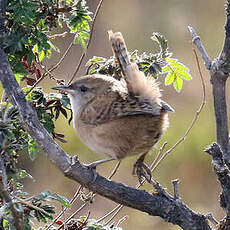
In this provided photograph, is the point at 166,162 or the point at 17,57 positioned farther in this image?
the point at 166,162

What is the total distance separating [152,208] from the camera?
367cm

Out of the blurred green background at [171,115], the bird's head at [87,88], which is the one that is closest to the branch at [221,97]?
the bird's head at [87,88]

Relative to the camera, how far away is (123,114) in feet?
13.3

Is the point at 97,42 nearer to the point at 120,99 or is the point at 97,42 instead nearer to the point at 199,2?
the point at 199,2

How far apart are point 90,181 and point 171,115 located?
6.40 meters

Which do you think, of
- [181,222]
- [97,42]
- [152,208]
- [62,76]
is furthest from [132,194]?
[97,42]

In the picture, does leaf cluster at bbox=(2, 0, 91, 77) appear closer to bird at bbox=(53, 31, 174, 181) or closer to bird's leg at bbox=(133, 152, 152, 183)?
bird at bbox=(53, 31, 174, 181)

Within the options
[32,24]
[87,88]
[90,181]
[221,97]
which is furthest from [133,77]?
[90,181]

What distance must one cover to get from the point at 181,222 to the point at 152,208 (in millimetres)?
230

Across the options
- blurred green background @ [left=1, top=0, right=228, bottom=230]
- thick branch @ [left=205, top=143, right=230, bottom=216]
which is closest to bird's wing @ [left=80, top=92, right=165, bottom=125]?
thick branch @ [left=205, top=143, right=230, bottom=216]

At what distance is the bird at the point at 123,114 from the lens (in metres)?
4.09

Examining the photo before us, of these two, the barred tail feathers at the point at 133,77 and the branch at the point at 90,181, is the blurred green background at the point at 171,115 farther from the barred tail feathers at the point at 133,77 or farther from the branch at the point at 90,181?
the branch at the point at 90,181

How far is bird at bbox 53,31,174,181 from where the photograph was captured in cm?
409

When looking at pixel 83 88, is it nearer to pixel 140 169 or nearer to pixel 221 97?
pixel 140 169
